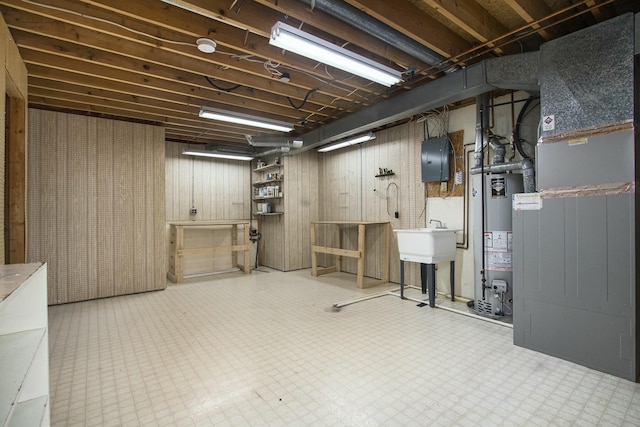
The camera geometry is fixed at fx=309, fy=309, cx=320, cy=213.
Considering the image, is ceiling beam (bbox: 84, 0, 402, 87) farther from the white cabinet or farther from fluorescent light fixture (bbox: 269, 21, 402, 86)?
the white cabinet

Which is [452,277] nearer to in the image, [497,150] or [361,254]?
[361,254]

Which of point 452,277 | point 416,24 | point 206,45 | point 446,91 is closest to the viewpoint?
point 416,24

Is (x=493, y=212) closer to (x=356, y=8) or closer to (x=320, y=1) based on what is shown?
(x=356, y=8)

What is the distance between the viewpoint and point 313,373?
2322mm

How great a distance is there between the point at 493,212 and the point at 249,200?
5169 millimetres

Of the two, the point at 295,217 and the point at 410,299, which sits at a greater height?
the point at 295,217

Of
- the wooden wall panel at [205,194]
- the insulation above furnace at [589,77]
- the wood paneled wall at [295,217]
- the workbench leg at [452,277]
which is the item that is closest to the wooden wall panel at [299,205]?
the wood paneled wall at [295,217]

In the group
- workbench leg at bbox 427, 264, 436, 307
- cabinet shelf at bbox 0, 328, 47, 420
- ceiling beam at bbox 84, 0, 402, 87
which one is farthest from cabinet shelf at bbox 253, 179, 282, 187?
cabinet shelf at bbox 0, 328, 47, 420

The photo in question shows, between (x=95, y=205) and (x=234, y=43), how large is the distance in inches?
133

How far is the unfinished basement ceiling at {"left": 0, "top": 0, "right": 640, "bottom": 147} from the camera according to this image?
7.87 ft

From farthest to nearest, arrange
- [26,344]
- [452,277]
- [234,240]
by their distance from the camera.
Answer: [234,240]
[452,277]
[26,344]

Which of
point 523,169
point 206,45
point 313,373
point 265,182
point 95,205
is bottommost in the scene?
point 313,373

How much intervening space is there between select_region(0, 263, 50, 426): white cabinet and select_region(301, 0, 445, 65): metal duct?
2.33m

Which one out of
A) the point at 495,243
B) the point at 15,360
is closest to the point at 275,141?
the point at 495,243
